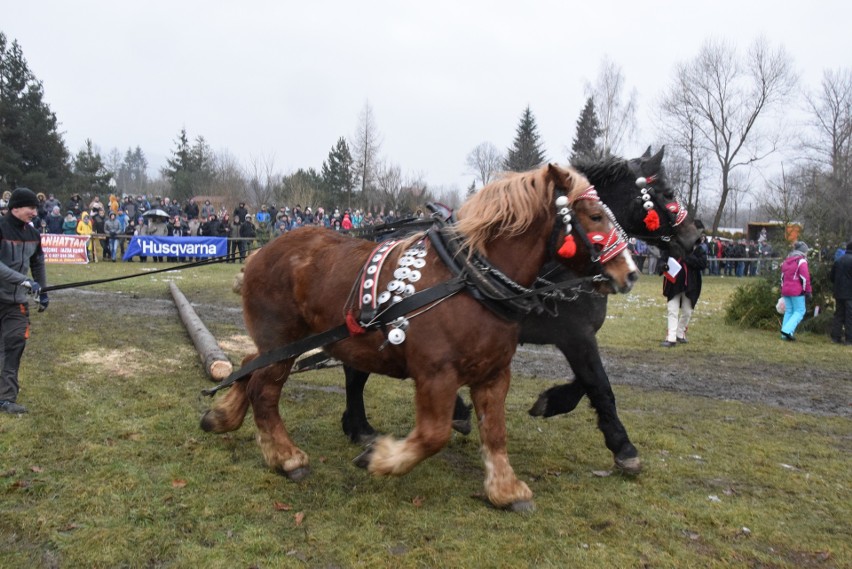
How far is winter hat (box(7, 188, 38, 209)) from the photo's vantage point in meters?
5.30

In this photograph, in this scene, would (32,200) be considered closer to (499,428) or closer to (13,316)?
(13,316)

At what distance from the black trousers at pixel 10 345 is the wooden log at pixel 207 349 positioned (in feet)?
5.93

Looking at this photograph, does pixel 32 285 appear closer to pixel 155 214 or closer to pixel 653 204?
pixel 653 204

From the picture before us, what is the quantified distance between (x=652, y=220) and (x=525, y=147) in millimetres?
38320

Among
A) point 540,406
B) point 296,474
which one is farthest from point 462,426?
point 296,474

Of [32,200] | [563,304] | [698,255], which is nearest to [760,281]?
[698,255]

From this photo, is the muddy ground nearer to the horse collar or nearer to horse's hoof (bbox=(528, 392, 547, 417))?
horse's hoof (bbox=(528, 392, 547, 417))

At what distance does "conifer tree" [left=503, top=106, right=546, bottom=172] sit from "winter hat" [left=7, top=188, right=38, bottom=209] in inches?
1365

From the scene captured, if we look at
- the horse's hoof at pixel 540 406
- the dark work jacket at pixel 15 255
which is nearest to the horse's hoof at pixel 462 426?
the horse's hoof at pixel 540 406

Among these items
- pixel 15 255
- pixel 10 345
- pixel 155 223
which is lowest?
pixel 10 345

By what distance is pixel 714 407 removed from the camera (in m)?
6.68

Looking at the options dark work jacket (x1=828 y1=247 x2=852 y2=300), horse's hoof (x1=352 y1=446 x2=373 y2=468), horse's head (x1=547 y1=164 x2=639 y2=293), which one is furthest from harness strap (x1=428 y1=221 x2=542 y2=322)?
dark work jacket (x1=828 y1=247 x2=852 y2=300)

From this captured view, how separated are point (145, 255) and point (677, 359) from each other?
18.0 metres

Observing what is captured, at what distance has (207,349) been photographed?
7.41 metres
